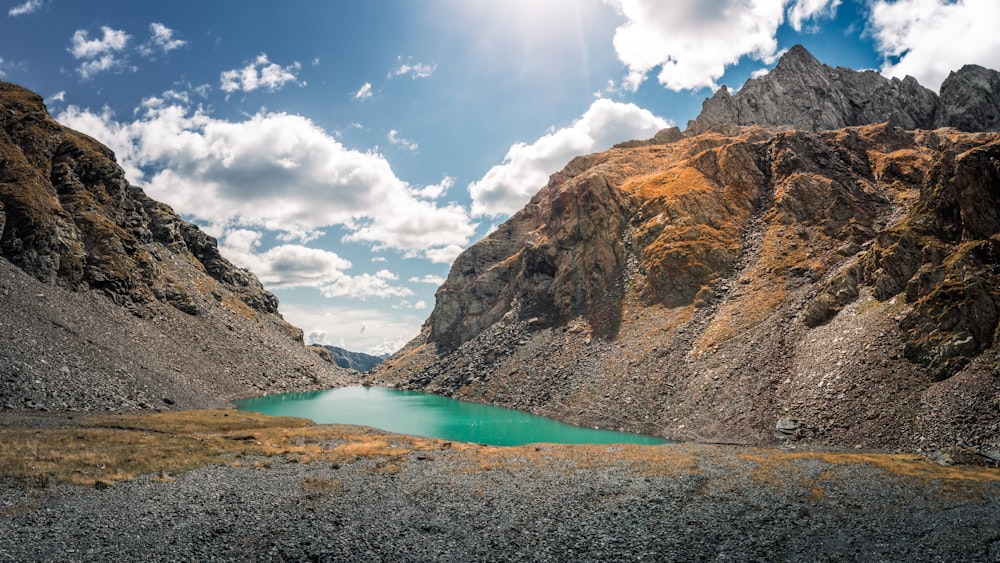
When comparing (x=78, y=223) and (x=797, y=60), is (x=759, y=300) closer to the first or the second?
(x=78, y=223)

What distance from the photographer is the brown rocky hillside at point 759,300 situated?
48.9 m

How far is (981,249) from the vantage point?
176ft

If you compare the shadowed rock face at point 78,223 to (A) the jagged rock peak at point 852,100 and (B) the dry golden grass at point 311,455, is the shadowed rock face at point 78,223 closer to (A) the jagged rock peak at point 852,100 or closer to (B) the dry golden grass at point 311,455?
(B) the dry golden grass at point 311,455

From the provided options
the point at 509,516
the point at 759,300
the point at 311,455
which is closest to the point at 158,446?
the point at 311,455

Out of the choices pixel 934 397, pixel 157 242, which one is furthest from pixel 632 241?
pixel 157 242

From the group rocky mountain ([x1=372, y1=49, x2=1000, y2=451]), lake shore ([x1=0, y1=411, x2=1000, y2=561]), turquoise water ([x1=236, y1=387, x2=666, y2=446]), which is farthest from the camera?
turquoise water ([x1=236, y1=387, x2=666, y2=446])

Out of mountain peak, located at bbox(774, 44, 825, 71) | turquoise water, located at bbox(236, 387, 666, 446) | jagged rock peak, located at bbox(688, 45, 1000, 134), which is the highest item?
mountain peak, located at bbox(774, 44, 825, 71)

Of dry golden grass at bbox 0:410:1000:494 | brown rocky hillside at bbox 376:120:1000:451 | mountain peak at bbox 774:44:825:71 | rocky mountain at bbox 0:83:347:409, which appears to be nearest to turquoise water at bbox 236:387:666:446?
brown rocky hillside at bbox 376:120:1000:451

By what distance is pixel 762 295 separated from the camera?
8181cm

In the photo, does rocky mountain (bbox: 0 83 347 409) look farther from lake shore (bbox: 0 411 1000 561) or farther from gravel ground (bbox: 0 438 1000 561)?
gravel ground (bbox: 0 438 1000 561)

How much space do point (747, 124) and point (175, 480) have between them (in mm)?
217978

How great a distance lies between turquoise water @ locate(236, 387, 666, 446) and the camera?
214 ft

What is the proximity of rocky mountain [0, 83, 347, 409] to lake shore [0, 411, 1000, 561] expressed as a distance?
2861 cm

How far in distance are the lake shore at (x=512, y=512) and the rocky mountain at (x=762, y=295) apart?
16.3m
